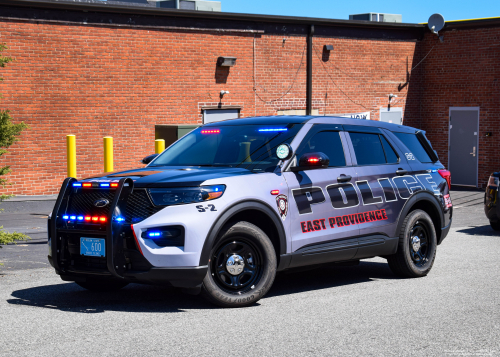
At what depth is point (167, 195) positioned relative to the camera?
6152 mm

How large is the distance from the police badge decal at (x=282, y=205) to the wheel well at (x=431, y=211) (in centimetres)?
244

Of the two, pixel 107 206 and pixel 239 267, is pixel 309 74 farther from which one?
pixel 107 206

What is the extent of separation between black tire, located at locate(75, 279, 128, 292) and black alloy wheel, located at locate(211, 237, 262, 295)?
136cm

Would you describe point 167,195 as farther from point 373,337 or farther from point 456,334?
point 456,334

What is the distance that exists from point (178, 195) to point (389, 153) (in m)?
3.35

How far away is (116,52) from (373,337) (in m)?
14.9

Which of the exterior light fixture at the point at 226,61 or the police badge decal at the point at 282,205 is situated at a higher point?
the exterior light fixture at the point at 226,61

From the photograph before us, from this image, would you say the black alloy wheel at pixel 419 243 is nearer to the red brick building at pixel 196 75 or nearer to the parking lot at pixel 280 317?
the parking lot at pixel 280 317

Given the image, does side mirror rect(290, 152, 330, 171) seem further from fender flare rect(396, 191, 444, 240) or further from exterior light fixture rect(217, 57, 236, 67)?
exterior light fixture rect(217, 57, 236, 67)

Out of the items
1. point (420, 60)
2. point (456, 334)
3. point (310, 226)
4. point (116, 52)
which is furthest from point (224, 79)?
point (456, 334)

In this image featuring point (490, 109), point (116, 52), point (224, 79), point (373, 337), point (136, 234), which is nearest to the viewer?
point (373, 337)

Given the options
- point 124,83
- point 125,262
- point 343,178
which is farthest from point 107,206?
point 124,83

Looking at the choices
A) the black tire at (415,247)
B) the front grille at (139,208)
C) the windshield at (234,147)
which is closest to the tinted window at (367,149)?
the black tire at (415,247)

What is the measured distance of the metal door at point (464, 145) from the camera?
2391 centimetres
